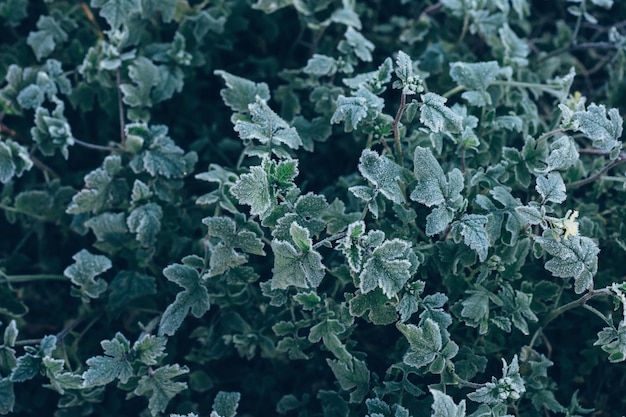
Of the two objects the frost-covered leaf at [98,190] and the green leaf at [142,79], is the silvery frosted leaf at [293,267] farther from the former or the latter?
the green leaf at [142,79]

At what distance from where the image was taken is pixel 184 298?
80.7 inches

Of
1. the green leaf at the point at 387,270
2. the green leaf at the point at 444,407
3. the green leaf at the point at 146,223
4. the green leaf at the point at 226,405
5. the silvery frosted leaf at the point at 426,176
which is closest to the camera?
the green leaf at the point at 444,407

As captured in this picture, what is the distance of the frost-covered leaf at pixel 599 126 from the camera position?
1.95m

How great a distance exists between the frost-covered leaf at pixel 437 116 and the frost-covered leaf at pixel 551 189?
0.84ft

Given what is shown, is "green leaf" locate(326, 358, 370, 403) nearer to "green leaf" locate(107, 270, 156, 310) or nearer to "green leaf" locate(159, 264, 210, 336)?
"green leaf" locate(159, 264, 210, 336)

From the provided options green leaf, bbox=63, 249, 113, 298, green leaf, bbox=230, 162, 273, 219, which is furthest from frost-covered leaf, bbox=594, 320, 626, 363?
green leaf, bbox=63, 249, 113, 298

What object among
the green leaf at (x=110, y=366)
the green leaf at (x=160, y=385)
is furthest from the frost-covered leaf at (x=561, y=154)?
the green leaf at (x=110, y=366)

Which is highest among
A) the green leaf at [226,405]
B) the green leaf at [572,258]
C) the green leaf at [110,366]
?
the green leaf at [572,258]

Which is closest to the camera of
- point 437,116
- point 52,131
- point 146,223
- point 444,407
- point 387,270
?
point 444,407

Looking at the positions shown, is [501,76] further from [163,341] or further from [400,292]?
[163,341]

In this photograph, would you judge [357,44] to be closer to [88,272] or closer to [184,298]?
[184,298]

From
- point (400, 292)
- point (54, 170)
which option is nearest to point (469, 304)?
point (400, 292)

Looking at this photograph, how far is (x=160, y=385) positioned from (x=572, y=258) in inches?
45.9

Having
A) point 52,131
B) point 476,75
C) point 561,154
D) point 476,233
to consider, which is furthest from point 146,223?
point 561,154
